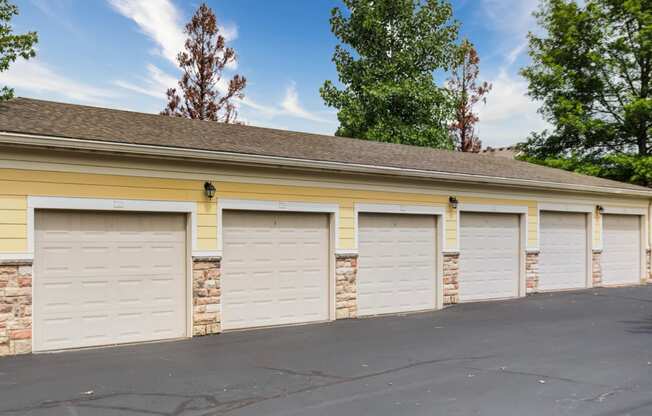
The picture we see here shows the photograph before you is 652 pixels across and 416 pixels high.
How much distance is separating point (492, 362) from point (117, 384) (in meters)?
4.76

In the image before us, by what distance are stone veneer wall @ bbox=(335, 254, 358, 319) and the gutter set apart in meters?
1.83

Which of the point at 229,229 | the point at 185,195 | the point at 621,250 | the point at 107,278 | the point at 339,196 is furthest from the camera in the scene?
the point at 621,250

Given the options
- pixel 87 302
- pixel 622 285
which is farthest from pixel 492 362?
pixel 622 285

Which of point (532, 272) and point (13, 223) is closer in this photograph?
point (13, 223)

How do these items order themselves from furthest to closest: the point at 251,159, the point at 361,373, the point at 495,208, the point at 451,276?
the point at 495,208, the point at 451,276, the point at 251,159, the point at 361,373

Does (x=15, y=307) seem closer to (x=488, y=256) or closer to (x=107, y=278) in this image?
(x=107, y=278)

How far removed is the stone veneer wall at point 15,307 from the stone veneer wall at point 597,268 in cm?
1495

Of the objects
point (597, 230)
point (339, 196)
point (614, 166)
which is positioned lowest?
point (597, 230)

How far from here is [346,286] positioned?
1200cm

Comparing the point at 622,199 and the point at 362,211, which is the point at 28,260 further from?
the point at 622,199

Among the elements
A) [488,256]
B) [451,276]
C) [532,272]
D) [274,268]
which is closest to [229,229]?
[274,268]

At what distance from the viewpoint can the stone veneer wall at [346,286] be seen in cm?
1187

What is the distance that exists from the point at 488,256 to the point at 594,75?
52.3 ft

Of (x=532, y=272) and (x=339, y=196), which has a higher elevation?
(x=339, y=196)
